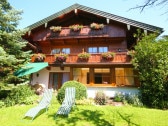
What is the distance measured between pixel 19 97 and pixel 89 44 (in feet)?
36.1

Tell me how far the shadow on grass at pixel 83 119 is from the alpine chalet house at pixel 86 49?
7.18 metres

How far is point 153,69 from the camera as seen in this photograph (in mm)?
14250

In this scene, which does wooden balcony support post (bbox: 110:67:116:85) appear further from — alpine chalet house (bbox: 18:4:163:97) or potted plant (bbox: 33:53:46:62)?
potted plant (bbox: 33:53:46:62)

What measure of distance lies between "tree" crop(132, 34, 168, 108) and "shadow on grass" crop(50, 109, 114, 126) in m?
5.69

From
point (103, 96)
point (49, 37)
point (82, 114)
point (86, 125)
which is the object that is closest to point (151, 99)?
point (103, 96)

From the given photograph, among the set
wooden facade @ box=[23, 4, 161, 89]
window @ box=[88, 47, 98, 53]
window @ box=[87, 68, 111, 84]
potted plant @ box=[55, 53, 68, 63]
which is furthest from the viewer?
window @ box=[88, 47, 98, 53]

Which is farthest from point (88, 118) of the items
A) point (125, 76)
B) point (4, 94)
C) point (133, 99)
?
point (125, 76)

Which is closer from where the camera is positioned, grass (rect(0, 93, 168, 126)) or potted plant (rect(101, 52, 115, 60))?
grass (rect(0, 93, 168, 126))

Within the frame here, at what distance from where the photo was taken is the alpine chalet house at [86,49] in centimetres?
1858

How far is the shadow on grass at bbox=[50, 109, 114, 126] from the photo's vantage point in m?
8.89

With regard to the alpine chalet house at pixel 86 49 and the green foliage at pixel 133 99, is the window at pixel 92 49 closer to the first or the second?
the alpine chalet house at pixel 86 49

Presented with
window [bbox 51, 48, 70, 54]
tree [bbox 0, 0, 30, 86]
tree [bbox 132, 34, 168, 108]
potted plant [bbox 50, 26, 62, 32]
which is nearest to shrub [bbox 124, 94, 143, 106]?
tree [bbox 132, 34, 168, 108]

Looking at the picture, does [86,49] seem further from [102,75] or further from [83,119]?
[83,119]

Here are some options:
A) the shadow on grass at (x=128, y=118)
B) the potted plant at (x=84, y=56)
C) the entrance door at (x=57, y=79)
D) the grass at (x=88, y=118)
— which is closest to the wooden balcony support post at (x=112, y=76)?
the potted plant at (x=84, y=56)
